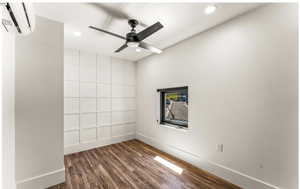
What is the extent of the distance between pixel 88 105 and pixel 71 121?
1.77 feet

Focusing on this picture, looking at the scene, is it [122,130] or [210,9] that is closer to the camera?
[210,9]

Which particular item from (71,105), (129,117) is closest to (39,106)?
(71,105)

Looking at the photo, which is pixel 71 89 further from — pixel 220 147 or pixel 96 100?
pixel 220 147

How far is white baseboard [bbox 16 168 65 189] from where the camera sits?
1758 mm

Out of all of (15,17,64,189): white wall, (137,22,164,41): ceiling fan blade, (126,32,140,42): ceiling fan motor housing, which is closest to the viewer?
(137,22,164,41): ceiling fan blade

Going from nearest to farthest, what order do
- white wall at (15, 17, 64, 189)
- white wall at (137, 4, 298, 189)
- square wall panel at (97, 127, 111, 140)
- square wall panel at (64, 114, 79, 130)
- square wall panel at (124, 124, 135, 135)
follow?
1. white wall at (137, 4, 298, 189)
2. white wall at (15, 17, 64, 189)
3. square wall panel at (64, 114, 79, 130)
4. square wall panel at (97, 127, 111, 140)
5. square wall panel at (124, 124, 135, 135)

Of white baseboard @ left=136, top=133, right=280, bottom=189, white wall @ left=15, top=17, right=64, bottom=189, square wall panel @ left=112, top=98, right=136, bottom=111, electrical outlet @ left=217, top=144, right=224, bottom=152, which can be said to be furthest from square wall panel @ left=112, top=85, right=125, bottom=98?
electrical outlet @ left=217, top=144, right=224, bottom=152

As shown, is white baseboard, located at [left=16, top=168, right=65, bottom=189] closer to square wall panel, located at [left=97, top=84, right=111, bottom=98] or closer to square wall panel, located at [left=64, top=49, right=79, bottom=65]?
square wall panel, located at [left=97, top=84, right=111, bottom=98]

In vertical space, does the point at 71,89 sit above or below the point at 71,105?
above

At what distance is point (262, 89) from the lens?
1728 millimetres

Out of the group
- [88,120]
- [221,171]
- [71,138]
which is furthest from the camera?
[88,120]

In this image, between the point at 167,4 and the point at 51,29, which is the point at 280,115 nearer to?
the point at 167,4

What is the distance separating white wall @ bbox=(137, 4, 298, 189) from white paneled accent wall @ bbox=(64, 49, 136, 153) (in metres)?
1.87

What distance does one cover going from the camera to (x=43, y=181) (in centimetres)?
188
